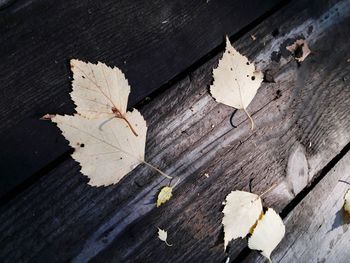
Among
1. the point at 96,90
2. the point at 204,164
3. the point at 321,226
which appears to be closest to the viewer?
the point at 96,90

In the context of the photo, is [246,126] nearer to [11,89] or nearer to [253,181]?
[253,181]

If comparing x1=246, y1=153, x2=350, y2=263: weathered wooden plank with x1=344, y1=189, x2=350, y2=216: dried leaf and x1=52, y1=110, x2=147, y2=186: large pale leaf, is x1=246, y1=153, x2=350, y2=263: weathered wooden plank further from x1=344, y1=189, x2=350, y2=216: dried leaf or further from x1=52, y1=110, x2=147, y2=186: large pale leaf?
x1=52, y1=110, x2=147, y2=186: large pale leaf

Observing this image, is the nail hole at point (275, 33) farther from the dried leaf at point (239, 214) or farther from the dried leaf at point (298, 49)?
Answer: the dried leaf at point (239, 214)

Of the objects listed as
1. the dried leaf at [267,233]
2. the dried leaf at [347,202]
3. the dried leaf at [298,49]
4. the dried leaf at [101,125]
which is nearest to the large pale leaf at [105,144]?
the dried leaf at [101,125]

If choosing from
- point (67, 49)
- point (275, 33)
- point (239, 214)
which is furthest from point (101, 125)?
point (275, 33)

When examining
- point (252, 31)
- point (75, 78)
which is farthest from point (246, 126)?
point (75, 78)

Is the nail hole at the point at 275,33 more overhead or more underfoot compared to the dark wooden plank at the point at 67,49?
more underfoot

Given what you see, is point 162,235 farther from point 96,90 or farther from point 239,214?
point 96,90
